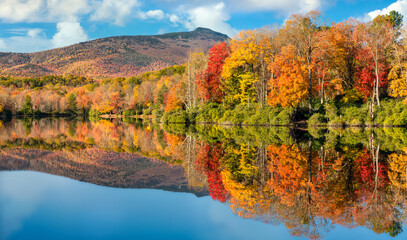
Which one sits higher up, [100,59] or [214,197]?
[100,59]

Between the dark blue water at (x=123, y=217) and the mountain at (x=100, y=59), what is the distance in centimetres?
14642

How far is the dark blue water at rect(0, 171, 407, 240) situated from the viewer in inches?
229

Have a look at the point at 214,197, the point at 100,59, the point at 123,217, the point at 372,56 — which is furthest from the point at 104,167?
the point at 100,59

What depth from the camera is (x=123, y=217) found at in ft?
22.0

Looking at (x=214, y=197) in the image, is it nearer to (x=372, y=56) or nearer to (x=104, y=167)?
(x=104, y=167)

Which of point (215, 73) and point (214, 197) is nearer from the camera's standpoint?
point (214, 197)

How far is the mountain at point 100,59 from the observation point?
15488 centimetres

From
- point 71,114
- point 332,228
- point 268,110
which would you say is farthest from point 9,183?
point 71,114

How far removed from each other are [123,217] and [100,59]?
171 metres

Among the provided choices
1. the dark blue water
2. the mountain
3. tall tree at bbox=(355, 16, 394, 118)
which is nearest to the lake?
the dark blue water

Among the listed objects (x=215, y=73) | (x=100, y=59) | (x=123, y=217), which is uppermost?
(x=100, y=59)

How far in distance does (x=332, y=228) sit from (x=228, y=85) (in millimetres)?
34577

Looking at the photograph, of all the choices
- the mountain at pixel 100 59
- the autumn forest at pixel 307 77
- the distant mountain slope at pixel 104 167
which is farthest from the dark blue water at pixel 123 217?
the mountain at pixel 100 59

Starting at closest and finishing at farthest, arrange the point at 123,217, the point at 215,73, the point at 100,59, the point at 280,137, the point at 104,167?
the point at 123,217, the point at 104,167, the point at 280,137, the point at 215,73, the point at 100,59
